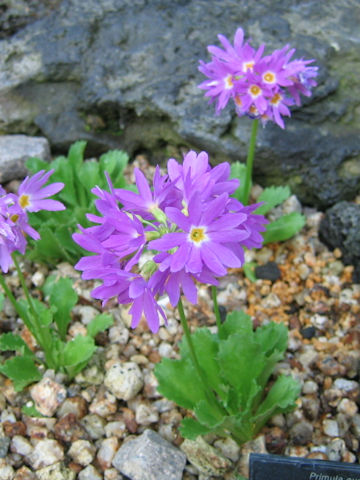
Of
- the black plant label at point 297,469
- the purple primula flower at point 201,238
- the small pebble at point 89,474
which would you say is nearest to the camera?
the purple primula flower at point 201,238

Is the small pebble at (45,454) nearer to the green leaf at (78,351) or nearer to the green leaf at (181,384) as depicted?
the green leaf at (78,351)

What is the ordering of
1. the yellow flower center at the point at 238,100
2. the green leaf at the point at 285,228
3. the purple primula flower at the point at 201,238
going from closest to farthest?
→ the purple primula flower at the point at 201,238
the yellow flower center at the point at 238,100
the green leaf at the point at 285,228

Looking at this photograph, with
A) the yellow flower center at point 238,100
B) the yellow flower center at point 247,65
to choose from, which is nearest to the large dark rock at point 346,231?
the yellow flower center at point 238,100

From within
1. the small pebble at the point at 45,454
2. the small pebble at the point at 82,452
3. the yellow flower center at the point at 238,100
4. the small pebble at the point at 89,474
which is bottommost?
the small pebble at the point at 89,474

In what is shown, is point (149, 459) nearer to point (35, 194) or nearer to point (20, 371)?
point (20, 371)

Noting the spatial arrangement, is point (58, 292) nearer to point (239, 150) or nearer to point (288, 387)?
point (288, 387)

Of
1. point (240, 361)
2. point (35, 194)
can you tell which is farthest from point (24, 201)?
point (240, 361)

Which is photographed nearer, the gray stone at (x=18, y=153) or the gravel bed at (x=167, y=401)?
the gravel bed at (x=167, y=401)
